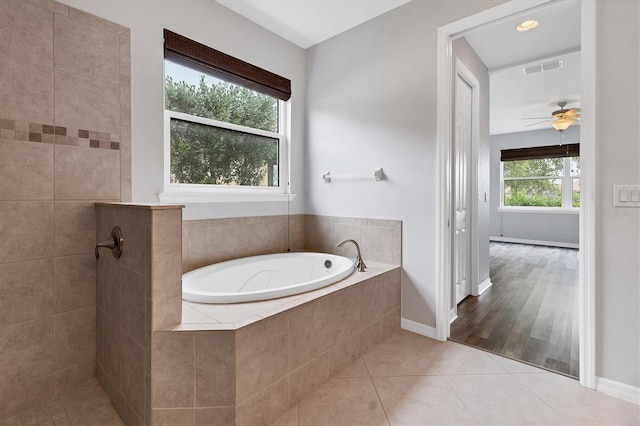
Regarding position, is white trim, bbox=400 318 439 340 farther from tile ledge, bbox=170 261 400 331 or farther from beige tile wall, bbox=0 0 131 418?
beige tile wall, bbox=0 0 131 418

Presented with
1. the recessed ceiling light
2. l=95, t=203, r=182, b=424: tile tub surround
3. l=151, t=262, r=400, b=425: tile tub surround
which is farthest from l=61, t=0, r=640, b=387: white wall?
l=151, t=262, r=400, b=425: tile tub surround

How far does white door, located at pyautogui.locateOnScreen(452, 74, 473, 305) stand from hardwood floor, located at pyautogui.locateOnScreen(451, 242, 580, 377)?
0.85 feet

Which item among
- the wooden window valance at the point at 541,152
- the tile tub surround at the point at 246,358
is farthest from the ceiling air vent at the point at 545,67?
the wooden window valance at the point at 541,152

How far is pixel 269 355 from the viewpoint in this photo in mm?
1442

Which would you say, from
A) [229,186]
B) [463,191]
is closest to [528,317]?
[463,191]

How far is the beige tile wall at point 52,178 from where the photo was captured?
154 centimetres

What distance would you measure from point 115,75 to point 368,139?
1.78 m

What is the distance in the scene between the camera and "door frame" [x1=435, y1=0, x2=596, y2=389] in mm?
1660

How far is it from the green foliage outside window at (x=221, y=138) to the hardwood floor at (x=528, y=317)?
2090 mm

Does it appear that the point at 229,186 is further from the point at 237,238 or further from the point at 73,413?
the point at 73,413

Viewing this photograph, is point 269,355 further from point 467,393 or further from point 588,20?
point 588,20

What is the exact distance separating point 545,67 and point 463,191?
1709 millimetres

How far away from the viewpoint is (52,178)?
1646mm

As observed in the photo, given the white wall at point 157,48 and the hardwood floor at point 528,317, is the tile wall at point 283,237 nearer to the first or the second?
the white wall at point 157,48
